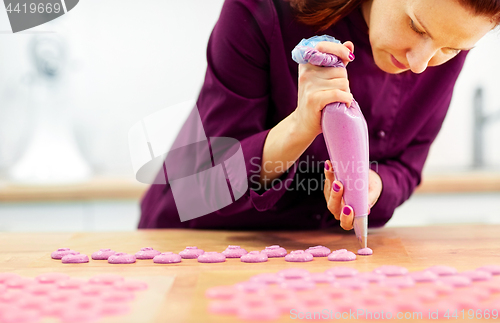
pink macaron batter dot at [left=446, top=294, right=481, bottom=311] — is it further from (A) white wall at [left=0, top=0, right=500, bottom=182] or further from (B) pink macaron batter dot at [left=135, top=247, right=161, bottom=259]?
(A) white wall at [left=0, top=0, right=500, bottom=182]

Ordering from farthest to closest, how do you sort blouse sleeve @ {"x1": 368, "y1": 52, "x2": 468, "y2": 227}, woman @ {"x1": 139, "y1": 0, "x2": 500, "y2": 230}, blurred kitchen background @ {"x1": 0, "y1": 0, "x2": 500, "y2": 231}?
blurred kitchen background @ {"x1": 0, "y1": 0, "x2": 500, "y2": 231}, blouse sleeve @ {"x1": 368, "y1": 52, "x2": 468, "y2": 227}, woman @ {"x1": 139, "y1": 0, "x2": 500, "y2": 230}

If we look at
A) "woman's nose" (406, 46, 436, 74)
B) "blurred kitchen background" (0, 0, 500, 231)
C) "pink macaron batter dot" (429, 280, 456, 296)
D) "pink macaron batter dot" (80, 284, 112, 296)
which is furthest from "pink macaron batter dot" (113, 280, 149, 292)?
"blurred kitchen background" (0, 0, 500, 231)

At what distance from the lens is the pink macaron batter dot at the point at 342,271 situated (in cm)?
60

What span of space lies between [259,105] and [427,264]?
1.30 ft

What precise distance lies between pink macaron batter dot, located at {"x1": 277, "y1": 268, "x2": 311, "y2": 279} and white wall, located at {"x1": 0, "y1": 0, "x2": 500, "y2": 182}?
1.51 m

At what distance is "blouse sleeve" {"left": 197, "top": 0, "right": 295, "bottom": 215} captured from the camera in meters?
0.86

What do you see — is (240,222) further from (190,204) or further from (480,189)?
(480,189)

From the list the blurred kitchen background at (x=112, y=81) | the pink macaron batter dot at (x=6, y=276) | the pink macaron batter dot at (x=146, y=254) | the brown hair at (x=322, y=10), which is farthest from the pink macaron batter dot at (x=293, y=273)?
the blurred kitchen background at (x=112, y=81)

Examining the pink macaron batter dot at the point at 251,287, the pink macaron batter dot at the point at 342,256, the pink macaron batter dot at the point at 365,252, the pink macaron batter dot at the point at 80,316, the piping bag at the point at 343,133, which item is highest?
the piping bag at the point at 343,133

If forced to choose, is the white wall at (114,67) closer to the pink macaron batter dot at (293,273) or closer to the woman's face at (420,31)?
the woman's face at (420,31)

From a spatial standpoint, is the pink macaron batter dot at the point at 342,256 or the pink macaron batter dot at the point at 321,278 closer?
the pink macaron batter dot at the point at 321,278

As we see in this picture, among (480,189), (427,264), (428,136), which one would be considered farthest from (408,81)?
(480,189)

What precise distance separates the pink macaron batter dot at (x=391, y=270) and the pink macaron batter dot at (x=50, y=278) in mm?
387

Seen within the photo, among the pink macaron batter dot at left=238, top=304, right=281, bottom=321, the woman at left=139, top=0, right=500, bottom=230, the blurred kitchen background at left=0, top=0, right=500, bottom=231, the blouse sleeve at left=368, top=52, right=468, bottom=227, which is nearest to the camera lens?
the pink macaron batter dot at left=238, top=304, right=281, bottom=321
